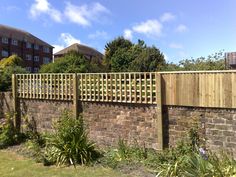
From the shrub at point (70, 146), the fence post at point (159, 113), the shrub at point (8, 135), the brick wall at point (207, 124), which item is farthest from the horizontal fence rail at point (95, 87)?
the shrub at point (70, 146)

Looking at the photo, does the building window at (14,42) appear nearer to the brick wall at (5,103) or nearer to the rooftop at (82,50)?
the rooftop at (82,50)

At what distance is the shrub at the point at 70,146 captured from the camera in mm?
8148

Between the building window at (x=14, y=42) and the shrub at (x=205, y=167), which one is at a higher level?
the building window at (x=14, y=42)

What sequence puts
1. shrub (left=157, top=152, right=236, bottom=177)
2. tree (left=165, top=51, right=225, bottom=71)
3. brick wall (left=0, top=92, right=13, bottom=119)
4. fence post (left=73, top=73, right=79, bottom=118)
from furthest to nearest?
tree (left=165, top=51, right=225, bottom=71), brick wall (left=0, top=92, right=13, bottom=119), fence post (left=73, top=73, right=79, bottom=118), shrub (left=157, top=152, right=236, bottom=177)

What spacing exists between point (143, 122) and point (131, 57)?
39.9 metres

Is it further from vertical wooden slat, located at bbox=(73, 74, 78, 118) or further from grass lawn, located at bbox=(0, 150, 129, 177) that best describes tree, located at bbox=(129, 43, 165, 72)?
grass lawn, located at bbox=(0, 150, 129, 177)

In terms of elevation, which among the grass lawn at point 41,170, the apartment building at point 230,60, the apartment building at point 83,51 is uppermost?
the apartment building at point 83,51

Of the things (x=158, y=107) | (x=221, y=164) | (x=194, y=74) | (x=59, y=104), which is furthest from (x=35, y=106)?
(x=221, y=164)

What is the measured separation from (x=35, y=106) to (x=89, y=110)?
246cm

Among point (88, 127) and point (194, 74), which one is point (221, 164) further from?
point (88, 127)

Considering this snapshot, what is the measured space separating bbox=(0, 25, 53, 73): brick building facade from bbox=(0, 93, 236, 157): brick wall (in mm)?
62608

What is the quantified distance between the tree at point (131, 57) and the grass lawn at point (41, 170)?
106 feet

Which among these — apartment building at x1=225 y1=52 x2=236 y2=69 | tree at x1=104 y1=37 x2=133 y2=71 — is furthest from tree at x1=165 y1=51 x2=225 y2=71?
tree at x1=104 y1=37 x2=133 y2=71

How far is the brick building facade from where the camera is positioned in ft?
235
